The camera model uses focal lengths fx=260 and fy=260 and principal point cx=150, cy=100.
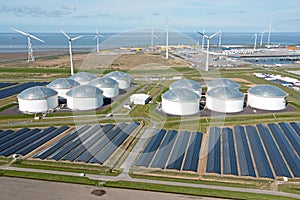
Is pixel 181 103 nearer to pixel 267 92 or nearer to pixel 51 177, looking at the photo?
pixel 267 92

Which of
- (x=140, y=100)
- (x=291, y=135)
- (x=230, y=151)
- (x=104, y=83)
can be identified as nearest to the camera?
(x=230, y=151)

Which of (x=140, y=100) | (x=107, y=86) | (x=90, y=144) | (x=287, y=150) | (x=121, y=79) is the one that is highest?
(x=121, y=79)

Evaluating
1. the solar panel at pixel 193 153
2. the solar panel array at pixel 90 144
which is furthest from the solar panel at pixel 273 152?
the solar panel array at pixel 90 144

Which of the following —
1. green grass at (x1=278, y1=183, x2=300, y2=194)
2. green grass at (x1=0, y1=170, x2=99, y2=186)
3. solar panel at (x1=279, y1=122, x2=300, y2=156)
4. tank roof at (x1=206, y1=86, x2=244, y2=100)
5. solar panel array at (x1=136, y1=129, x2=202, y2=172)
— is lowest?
green grass at (x1=0, y1=170, x2=99, y2=186)

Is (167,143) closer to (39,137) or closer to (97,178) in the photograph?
(97,178)

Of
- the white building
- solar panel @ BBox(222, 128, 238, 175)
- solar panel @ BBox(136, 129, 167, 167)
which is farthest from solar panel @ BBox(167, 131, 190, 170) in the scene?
the white building

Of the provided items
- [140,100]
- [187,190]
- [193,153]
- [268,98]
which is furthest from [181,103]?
[187,190]

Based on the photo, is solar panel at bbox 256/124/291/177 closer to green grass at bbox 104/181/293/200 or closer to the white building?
green grass at bbox 104/181/293/200
